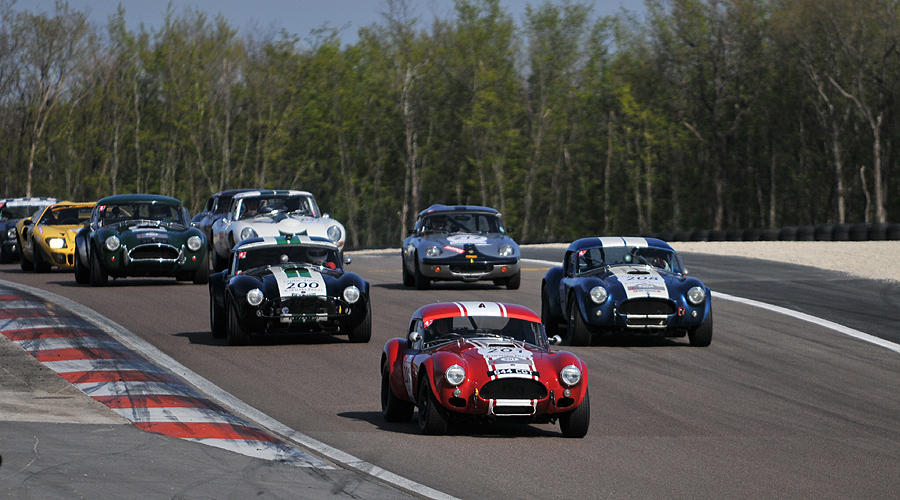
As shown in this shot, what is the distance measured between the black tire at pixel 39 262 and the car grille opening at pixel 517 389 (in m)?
17.3

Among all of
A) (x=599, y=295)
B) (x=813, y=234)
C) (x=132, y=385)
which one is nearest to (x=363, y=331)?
(x=599, y=295)

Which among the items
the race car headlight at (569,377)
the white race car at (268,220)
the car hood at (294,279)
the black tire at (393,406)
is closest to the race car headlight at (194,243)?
the white race car at (268,220)

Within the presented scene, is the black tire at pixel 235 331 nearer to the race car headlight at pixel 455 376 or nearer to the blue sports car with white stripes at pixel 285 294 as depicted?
the blue sports car with white stripes at pixel 285 294

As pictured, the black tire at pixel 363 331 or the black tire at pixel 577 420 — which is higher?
the black tire at pixel 363 331

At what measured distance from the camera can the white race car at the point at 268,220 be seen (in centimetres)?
2111

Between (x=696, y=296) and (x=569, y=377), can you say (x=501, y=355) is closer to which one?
(x=569, y=377)

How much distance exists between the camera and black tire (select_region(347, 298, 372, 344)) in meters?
13.6

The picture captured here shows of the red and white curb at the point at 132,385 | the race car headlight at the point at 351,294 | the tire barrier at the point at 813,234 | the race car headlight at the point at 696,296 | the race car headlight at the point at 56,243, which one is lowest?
the red and white curb at the point at 132,385

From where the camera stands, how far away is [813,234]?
34.0 m

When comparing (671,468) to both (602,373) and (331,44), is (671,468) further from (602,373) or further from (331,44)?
(331,44)

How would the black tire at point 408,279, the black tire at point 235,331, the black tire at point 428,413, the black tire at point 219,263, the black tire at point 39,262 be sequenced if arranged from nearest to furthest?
1. the black tire at point 428,413
2. the black tire at point 235,331
3. the black tire at point 408,279
4. the black tire at point 219,263
5. the black tire at point 39,262

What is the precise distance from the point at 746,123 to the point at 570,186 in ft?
43.5

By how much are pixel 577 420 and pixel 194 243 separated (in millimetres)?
12544

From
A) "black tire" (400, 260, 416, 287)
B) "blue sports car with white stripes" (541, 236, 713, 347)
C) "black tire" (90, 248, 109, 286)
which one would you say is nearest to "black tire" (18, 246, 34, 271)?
"black tire" (90, 248, 109, 286)
